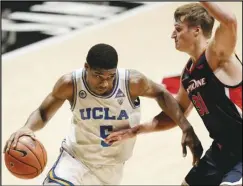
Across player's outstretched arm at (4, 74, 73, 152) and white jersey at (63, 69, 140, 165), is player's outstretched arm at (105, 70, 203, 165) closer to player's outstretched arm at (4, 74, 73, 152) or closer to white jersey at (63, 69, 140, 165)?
white jersey at (63, 69, 140, 165)

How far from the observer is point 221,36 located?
409cm

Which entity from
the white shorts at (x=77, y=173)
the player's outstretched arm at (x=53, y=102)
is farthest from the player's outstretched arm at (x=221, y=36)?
the white shorts at (x=77, y=173)

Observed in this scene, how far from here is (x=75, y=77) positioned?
4816 mm

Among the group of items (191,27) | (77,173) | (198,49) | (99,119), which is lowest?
(77,173)

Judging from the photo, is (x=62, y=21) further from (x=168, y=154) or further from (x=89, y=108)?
(x=89, y=108)

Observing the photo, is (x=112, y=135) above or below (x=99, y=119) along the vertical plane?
below

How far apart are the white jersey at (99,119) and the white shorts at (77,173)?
64 millimetres

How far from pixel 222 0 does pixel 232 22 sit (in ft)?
23.6

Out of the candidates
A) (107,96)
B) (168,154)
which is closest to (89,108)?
(107,96)

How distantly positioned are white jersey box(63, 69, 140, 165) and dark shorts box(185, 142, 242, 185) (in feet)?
2.14

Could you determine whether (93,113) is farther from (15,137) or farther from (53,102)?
(15,137)

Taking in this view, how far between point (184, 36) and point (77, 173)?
4.39 ft

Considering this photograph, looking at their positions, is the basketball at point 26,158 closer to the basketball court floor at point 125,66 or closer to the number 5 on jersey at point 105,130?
the number 5 on jersey at point 105,130

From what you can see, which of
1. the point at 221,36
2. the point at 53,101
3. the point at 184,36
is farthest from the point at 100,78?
the point at 221,36
